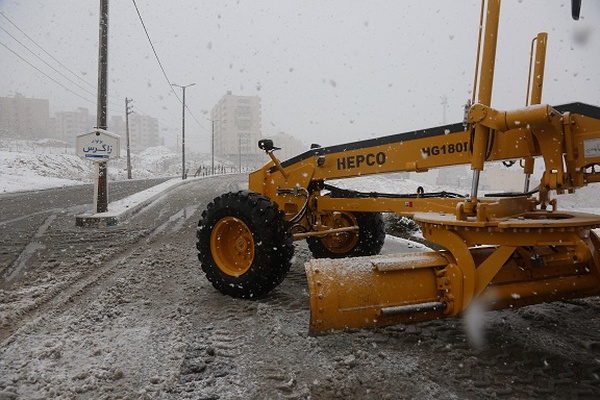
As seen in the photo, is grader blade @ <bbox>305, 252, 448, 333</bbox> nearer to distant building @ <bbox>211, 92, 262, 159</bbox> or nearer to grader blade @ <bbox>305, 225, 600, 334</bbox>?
grader blade @ <bbox>305, 225, 600, 334</bbox>

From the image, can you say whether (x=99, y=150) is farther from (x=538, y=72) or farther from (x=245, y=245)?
(x=538, y=72)

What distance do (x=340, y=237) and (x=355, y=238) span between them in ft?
0.68

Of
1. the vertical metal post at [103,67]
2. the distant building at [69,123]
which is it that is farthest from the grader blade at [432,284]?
the distant building at [69,123]

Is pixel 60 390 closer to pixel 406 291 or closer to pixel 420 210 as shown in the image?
pixel 406 291

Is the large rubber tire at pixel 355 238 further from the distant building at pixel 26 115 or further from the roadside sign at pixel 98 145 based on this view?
the distant building at pixel 26 115

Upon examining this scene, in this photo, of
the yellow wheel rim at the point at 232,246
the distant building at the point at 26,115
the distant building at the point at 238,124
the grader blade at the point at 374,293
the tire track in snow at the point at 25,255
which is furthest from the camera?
the distant building at the point at 26,115

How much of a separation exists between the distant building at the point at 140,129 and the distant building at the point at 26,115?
25382 millimetres

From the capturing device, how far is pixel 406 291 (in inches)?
108

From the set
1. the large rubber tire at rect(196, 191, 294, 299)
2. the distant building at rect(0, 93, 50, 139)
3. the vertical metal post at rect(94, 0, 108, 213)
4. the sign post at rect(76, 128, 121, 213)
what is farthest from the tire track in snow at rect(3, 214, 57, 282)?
the distant building at rect(0, 93, 50, 139)

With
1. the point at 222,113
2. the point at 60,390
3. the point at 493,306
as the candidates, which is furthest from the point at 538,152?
the point at 222,113

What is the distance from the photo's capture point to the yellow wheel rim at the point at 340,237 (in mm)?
5562

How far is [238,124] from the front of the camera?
298 ft

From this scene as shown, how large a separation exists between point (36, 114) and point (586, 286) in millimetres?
143133

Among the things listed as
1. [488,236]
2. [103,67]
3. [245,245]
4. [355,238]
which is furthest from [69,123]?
[488,236]
